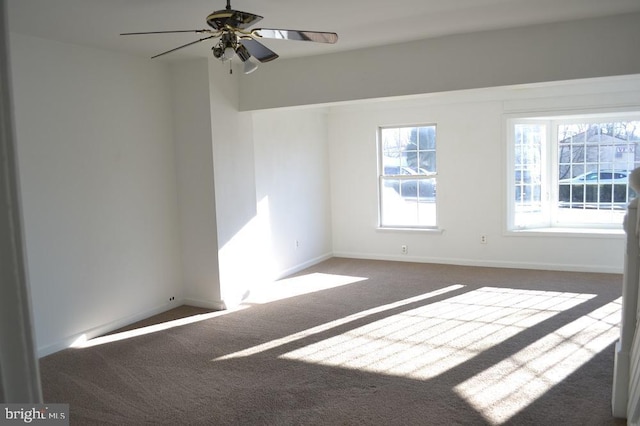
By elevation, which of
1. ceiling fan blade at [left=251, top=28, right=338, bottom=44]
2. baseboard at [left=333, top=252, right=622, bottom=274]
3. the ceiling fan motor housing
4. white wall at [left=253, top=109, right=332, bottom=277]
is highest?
the ceiling fan motor housing

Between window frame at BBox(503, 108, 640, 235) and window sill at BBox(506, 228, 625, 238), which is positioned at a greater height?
window frame at BBox(503, 108, 640, 235)

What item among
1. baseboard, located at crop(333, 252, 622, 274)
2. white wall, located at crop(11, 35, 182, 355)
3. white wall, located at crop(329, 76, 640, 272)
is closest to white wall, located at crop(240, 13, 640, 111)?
white wall, located at crop(11, 35, 182, 355)

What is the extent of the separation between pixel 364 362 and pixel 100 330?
255 cm

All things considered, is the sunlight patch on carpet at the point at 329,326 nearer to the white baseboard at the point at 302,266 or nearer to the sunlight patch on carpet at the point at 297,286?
the sunlight patch on carpet at the point at 297,286

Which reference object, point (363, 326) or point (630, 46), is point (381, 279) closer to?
point (363, 326)

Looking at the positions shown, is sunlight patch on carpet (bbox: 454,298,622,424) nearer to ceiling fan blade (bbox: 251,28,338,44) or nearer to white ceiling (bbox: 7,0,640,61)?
ceiling fan blade (bbox: 251,28,338,44)

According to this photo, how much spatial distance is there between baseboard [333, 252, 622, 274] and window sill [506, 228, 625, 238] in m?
0.40

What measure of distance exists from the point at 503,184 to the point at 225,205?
3860 mm

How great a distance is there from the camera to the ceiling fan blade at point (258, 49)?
314 cm

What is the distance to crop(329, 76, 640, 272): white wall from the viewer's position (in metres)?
6.53

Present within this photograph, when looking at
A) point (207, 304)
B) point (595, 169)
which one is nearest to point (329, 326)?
point (207, 304)

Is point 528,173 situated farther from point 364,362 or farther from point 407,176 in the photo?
point 364,362

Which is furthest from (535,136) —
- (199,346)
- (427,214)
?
(199,346)

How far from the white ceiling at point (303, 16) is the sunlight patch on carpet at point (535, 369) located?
8.68 feet
